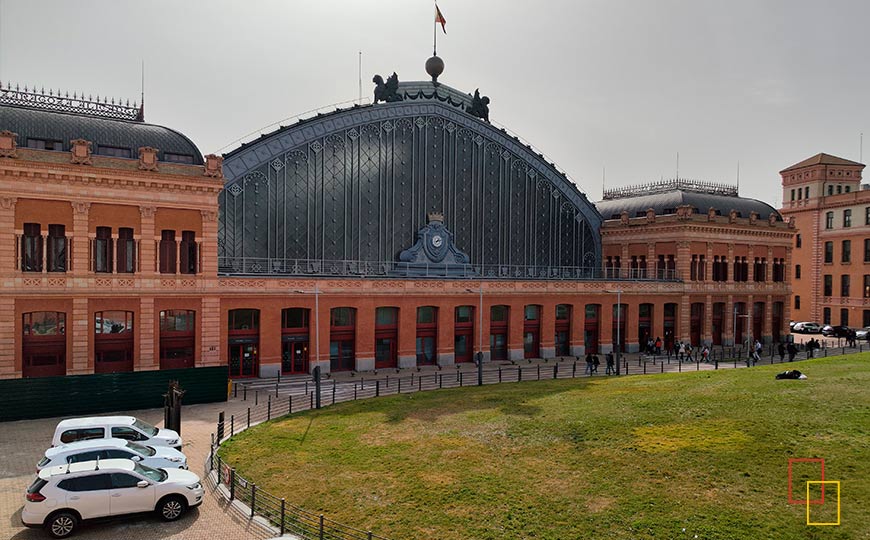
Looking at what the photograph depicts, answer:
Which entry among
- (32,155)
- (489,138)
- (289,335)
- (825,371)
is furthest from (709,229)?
(32,155)

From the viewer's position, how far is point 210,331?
146ft

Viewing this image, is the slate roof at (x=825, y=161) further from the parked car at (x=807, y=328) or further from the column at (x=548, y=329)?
the column at (x=548, y=329)

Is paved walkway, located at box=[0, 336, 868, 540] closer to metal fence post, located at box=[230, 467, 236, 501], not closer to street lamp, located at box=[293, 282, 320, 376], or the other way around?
metal fence post, located at box=[230, 467, 236, 501]

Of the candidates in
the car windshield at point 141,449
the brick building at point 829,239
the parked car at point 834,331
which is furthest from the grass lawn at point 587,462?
the brick building at point 829,239

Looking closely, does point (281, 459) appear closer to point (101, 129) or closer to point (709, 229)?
point (101, 129)

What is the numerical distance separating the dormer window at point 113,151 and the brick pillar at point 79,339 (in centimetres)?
1033

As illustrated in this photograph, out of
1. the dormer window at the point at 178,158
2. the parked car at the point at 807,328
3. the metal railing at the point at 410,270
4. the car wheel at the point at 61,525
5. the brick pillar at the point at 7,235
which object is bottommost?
the car wheel at the point at 61,525

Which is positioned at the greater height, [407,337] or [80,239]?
[80,239]

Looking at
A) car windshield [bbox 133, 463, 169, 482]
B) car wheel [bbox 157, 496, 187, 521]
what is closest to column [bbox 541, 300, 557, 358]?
car windshield [bbox 133, 463, 169, 482]

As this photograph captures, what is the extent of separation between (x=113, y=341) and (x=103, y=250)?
20.1 feet

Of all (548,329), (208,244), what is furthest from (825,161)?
(208,244)

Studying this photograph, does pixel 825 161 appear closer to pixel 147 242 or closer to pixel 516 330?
pixel 516 330

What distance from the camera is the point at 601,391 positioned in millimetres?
37281

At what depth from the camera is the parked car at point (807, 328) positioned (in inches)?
3406
